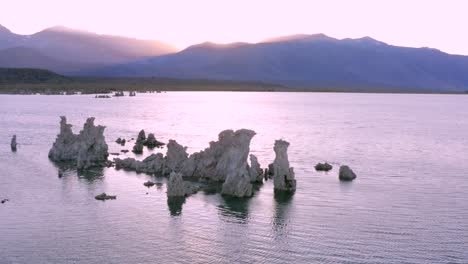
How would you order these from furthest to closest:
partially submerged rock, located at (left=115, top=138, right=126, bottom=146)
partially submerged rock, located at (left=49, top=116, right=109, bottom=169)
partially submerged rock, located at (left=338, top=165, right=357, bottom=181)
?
partially submerged rock, located at (left=115, top=138, right=126, bottom=146), partially submerged rock, located at (left=49, top=116, right=109, bottom=169), partially submerged rock, located at (left=338, top=165, right=357, bottom=181)

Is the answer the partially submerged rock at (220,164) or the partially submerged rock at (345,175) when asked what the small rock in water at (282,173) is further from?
the partially submerged rock at (345,175)

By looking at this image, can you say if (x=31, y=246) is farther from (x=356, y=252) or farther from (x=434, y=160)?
(x=434, y=160)

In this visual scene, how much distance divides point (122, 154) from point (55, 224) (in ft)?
103

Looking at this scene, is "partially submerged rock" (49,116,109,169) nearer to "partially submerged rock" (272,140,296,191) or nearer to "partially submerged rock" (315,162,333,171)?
"partially submerged rock" (272,140,296,191)

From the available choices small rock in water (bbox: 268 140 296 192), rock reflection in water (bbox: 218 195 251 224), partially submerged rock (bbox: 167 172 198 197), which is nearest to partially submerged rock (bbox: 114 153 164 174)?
partially submerged rock (bbox: 167 172 198 197)

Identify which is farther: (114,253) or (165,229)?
(165,229)

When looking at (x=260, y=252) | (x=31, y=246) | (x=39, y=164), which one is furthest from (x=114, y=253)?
(x=39, y=164)

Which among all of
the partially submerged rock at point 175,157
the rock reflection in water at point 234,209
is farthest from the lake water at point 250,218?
the partially submerged rock at point 175,157

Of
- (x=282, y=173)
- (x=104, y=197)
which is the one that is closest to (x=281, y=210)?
(x=282, y=173)

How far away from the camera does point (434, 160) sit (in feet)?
225

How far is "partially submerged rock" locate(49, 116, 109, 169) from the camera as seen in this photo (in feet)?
201

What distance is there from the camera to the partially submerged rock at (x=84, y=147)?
201 ft

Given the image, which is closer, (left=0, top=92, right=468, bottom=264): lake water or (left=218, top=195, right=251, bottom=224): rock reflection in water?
(left=0, top=92, right=468, bottom=264): lake water

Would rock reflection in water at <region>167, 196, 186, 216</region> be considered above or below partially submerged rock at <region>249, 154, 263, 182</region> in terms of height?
below
